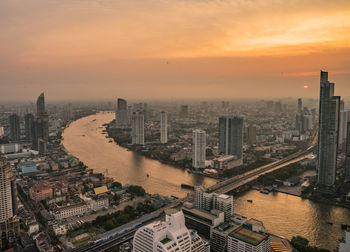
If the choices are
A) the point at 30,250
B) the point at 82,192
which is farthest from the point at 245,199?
the point at 30,250

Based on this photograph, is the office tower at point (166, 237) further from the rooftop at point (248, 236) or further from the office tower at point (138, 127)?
the office tower at point (138, 127)

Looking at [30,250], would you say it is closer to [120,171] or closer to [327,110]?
[120,171]

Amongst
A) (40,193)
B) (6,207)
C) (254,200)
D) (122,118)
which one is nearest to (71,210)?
(6,207)

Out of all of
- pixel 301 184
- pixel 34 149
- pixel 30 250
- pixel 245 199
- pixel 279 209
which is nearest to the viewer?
pixel 30 250

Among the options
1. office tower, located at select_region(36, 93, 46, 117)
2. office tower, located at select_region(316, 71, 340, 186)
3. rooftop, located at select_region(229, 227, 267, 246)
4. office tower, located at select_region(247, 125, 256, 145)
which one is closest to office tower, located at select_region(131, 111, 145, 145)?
office tower, located at select_region(247, 125, 256, 145)

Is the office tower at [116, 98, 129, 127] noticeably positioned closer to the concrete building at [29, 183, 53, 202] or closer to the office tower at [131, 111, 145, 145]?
the office tower at [131, 111, 145, 145]

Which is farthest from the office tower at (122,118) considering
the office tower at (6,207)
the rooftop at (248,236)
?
the rooftop at (248,236)

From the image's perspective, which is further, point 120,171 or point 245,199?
point 120,171
